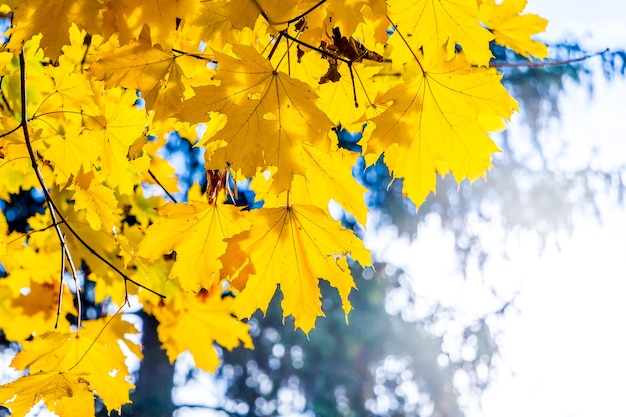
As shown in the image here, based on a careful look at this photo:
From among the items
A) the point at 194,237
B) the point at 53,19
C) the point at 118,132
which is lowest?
the point at 194,237

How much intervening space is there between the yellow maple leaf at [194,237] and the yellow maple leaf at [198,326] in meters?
0.95

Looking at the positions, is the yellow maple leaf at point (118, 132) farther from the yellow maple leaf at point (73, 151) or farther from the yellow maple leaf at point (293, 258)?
the yellow maple leaf at point (293, 258)

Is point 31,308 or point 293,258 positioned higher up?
point 31,308

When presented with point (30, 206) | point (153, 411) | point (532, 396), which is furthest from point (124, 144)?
point (532, 396)

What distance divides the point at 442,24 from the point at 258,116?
1.06ft

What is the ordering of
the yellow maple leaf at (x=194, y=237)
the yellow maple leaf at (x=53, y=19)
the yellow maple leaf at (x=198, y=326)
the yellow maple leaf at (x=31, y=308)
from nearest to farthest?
the yellow maple leaf at (x=53, y=19), the yellow maple leaf at (x=194, y=237), the yellow maple leaf at (x=31, y=308), the yellow maple leaf at (x=198, y=326)

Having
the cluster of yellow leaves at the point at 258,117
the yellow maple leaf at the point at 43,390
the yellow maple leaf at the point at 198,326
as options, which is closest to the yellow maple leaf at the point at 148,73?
the cluster of yellow leaves at the point at 258,117

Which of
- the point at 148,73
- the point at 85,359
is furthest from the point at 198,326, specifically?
the point at 148,73

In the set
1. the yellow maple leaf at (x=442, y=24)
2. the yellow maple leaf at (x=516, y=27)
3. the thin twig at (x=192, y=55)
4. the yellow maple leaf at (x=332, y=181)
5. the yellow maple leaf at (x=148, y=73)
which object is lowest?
the yellow maple leaf at (x=332, y=181)

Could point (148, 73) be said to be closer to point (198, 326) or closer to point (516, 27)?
point (516, 27)

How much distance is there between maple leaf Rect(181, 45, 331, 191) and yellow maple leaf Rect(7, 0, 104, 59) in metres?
0.19

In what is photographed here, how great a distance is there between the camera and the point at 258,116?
0.95 meters

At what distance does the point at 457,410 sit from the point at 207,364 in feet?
15.7

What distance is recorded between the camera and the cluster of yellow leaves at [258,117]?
940 millimetres
